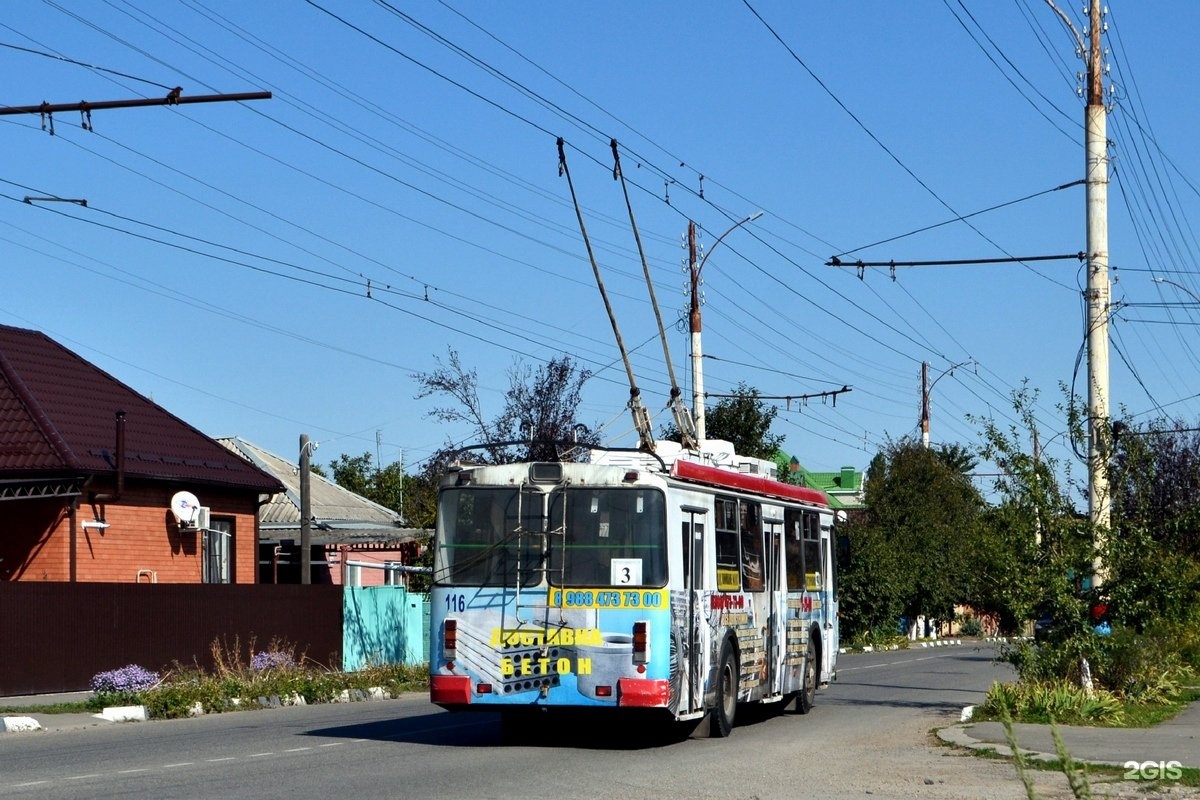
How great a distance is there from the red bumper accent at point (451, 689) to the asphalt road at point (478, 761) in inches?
19.5

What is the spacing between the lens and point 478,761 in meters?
14.4

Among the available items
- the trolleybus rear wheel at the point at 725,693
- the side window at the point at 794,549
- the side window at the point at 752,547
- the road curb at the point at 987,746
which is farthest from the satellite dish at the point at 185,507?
the road curb at the point at 987,746

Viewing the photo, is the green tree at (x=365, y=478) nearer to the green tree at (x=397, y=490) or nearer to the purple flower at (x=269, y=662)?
the green tree at (x=397, y=490)

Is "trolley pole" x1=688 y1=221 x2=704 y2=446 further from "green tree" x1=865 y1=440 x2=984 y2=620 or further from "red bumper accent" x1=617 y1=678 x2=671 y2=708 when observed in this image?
"green tree" x1=865 y1=440 x2=984 y2=620

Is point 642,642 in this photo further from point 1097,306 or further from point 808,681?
point 1097,306

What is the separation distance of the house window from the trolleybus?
18414mm

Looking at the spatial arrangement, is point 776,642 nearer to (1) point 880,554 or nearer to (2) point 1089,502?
(2) point 1089,502

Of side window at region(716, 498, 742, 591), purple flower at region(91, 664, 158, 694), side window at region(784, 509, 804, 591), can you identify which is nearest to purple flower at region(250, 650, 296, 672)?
purple flower at region(91, 664, 158, 694)

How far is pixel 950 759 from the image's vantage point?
14.7m

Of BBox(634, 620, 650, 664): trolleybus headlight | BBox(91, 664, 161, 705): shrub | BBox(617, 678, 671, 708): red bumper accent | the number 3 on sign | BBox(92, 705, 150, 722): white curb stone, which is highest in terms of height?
the number 3 on sign

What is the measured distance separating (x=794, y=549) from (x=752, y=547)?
7.33ft

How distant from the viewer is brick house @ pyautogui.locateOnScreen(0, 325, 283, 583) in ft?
96.1

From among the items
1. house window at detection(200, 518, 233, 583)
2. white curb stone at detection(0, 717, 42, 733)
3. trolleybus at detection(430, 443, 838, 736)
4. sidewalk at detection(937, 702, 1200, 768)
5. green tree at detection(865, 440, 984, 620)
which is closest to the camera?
sidewalk at detection(937, 702, 1200, 768)

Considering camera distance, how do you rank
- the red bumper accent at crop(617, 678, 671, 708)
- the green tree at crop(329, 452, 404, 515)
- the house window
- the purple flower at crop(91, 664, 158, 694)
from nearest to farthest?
the red bumper accent at crop(617, 678, 671, 708), the purple flower at crop(91, 664, 158, 694), the house window, the green tree at crop(329, 452, 404, 515)
